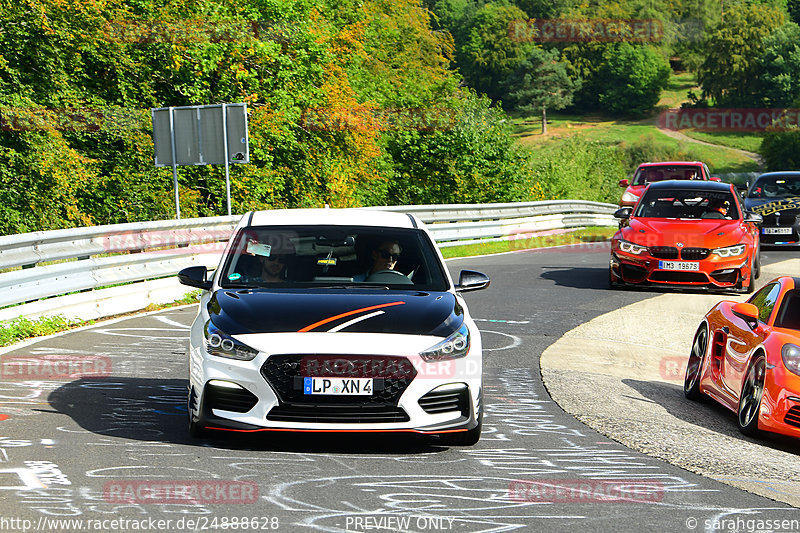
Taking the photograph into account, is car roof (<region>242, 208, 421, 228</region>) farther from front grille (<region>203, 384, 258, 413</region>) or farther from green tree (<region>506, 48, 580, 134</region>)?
green tree (<region>506, 48, 580, 134</region>)

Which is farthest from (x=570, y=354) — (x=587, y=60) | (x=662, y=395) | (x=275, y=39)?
(x=587, y=60)

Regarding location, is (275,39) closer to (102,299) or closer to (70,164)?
(70,164)

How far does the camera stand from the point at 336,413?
623 centimetres

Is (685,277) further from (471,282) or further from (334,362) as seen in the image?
(334,362)

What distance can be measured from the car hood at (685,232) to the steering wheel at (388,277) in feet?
32.5

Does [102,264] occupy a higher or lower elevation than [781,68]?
lower

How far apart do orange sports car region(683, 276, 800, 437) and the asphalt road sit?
1.20 m

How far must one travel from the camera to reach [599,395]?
894 centimetres

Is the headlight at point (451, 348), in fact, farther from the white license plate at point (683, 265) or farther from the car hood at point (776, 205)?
the car hood at point (776, 205)

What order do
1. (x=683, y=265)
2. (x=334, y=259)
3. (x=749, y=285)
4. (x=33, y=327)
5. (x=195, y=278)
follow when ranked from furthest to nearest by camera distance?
1. (x=749, y=285)
2. (x=683, y=265)
3. (x=33, y=327)
4. (x=195, y=278)
5. (x=334, y=259)

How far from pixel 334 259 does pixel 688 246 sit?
33.3 ft

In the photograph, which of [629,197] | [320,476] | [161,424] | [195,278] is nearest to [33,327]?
[195,278]

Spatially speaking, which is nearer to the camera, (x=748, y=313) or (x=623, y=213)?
(x=748, y=313)

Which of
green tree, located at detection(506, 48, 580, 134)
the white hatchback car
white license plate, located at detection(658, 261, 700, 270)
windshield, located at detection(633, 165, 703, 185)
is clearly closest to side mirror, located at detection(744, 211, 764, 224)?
white license plate, located at detection(658, 261, 700, 270)
